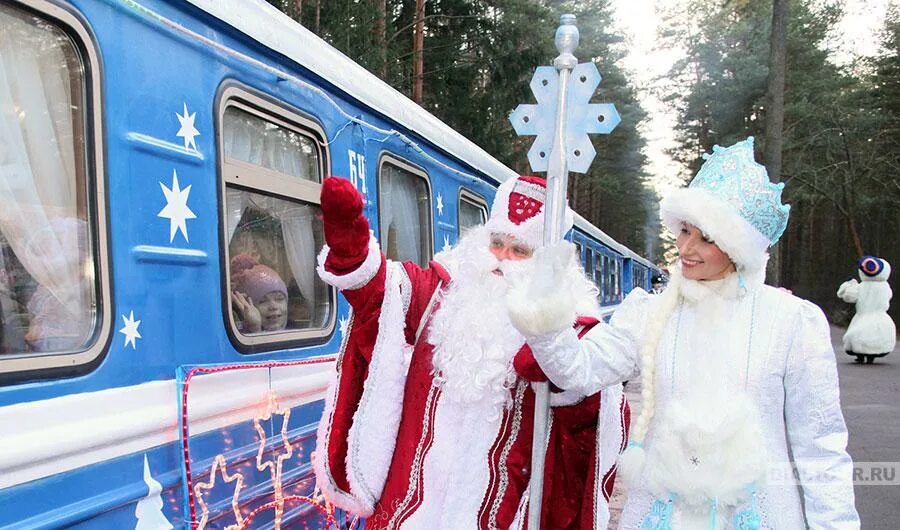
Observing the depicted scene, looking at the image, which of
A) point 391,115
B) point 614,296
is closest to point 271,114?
point 391,115

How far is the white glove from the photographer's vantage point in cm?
194

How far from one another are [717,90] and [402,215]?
27.8 metres

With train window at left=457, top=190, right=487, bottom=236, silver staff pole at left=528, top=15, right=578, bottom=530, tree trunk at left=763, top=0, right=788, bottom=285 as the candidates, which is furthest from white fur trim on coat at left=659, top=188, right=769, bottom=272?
tree trunk at left=763, top=0, right=788, bottom=285

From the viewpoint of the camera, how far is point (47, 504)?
1855mm

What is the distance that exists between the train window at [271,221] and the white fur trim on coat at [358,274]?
0.52 metres

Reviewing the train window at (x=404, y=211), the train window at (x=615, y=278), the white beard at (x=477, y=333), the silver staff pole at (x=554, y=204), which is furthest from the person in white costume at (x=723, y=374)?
the train window at (x=615, y=278)

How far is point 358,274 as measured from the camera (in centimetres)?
237

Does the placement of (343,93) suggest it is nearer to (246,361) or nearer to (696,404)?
(246,361)

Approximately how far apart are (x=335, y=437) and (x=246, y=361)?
1.63 feet

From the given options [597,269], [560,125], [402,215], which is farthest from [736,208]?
[597,269]

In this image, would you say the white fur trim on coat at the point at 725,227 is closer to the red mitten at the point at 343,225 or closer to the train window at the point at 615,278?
the red mitten at the point at 343,225

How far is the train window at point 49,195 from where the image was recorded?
1.92 m

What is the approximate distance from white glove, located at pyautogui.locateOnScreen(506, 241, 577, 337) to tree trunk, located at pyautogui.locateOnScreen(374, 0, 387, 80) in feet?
32.8

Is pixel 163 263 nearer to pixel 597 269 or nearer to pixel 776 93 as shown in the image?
pixel 597 269
